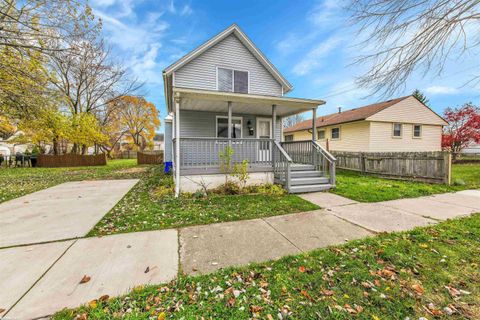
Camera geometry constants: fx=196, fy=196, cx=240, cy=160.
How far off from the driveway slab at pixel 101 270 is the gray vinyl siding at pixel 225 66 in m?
8.00

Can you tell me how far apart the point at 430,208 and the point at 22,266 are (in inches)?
319

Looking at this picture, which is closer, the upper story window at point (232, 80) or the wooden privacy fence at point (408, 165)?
the wooden privacy fence at point (408, 165)

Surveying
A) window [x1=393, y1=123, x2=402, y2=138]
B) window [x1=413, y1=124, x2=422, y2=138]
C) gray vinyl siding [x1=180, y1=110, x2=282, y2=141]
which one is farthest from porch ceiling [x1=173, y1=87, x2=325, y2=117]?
window [x1=413, y1=124, x2=422, y2=138]

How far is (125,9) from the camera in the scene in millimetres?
9000

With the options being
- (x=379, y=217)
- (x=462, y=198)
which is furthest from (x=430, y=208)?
(x=462, y=198)

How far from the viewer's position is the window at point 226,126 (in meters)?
9.98

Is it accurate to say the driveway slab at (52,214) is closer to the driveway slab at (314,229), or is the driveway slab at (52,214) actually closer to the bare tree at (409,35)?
the driveway slab at (314,229)

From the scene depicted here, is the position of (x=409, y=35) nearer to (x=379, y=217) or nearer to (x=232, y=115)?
(x=379, y=217)

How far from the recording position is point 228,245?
319 cm

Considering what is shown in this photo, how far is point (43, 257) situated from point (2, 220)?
2762 mm

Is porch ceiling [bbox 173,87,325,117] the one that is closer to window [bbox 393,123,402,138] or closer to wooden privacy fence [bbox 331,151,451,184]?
wooden privacy fence [bbox 331,151,451,184]

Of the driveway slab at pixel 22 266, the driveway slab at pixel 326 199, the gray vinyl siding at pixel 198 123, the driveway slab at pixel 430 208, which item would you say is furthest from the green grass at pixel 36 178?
the driveway slab at pixel 430 208

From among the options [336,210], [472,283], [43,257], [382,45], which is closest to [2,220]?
[43,257]

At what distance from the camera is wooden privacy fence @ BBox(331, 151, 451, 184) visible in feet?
25.5
